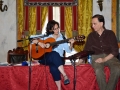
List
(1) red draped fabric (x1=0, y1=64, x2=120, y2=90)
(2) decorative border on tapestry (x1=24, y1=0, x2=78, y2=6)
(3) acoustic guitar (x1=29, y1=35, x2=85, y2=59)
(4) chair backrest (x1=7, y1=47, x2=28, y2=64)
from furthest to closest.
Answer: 1. (2) decorative border on tapestry (x1=24, y1=0, x2=78, y2=6)
2. (4) chair backrest (x1=7, y1=47, x2=28, y2=64)
3. (3) acoustic guitar (x1=29, y1=35, x2=85, y2=59)
4. (1) red draped fabric (x1=0, y1=64, x2=120, y2=90)

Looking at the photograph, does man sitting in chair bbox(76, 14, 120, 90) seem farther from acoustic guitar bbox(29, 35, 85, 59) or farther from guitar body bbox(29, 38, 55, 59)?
guitar body bbox(29, 38, 55, 59)

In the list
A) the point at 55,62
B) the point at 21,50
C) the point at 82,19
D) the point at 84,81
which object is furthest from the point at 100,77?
the point at 82,19

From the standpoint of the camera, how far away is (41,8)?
5.93 metres

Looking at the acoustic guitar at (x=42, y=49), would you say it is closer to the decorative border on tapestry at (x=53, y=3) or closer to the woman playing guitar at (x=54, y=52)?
the woman playing guitar at (x=54, y=52)

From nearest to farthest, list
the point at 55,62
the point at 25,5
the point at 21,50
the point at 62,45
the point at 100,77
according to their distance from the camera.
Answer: the point at 100,77
the point at 55,62
the point at 62,45
the point at 21,50
the point at 25,5

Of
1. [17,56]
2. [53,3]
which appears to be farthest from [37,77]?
[53,3]

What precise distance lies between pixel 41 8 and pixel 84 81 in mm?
2692

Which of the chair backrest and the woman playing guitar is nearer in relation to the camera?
the woman playing guitar

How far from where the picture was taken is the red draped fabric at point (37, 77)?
378cm

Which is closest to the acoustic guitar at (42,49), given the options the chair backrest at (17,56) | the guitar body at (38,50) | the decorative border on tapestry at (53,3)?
the guitar body at (38,50)

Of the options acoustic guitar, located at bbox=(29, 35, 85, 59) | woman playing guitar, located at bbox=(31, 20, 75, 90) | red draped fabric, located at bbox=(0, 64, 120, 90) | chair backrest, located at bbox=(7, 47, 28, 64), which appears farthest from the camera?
chair backrest, located at bbox=(7, 47, 28, 64)

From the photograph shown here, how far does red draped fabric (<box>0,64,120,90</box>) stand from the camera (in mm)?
3781

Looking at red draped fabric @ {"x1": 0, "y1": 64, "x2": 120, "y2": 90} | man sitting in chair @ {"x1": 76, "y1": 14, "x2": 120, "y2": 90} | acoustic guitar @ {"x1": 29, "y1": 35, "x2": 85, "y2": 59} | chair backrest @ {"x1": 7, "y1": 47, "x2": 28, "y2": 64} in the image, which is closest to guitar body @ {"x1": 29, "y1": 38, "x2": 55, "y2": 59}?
acoustic guitar @ {"x1": 29, "y1": 35, "x2": 85, "y2": 59}

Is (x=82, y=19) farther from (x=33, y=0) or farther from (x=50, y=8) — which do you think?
(x=33, y=0)
